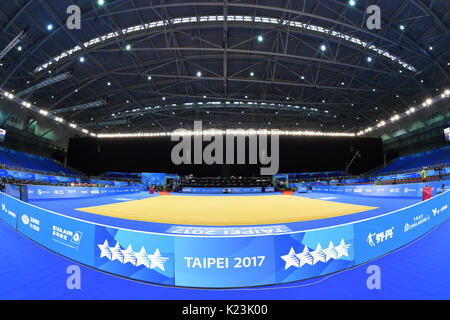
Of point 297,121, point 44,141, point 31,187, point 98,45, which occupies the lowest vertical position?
point 31,187

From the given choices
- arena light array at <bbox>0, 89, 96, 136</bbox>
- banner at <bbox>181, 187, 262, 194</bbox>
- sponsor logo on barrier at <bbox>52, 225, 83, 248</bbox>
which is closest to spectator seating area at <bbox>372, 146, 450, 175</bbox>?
banner at <bbox>181, 187, 262, 194</bbox>

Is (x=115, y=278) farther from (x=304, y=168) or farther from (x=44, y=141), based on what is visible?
(x=44, y=141)

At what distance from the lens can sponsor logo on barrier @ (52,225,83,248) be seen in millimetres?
3786

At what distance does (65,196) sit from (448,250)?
2064 centimetres

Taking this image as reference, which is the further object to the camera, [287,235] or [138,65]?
[138,65]

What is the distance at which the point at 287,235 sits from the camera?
9.66 ft

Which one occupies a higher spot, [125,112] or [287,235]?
[125,112]

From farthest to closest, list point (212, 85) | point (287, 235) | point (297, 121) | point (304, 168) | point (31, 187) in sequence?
point (304, 168)
point (297, 121)
point (212, 85)
point (31, 187)
point (287, 235)

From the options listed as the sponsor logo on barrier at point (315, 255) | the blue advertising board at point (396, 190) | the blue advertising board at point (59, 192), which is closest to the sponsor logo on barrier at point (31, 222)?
the sponsor logo on barrier at point (315, 255)

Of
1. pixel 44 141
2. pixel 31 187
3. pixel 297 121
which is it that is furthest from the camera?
pixel 297 121

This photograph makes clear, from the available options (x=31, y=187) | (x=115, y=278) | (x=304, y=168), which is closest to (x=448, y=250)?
(x=115, y=278)

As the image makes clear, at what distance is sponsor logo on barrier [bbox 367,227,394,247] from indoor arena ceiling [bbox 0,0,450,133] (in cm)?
1375

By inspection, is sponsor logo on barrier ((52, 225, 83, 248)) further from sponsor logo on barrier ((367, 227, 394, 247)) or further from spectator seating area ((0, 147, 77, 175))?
spectator seating area ((0, 147, 77, 175))

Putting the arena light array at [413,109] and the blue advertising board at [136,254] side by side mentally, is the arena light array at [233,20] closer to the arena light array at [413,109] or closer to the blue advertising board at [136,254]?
the arena light array at [413,109]
